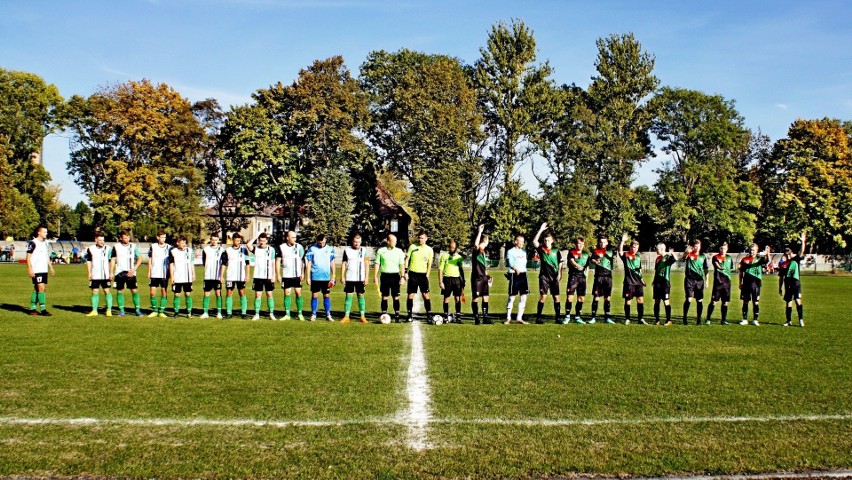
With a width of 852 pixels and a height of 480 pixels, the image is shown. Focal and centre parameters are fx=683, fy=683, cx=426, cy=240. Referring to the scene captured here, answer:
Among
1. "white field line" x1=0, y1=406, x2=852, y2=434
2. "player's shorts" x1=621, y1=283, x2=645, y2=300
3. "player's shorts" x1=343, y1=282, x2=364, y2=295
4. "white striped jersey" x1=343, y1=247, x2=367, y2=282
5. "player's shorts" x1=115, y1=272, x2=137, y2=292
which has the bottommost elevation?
"white field line" x1=0, y1=406, x2=852, y2=434

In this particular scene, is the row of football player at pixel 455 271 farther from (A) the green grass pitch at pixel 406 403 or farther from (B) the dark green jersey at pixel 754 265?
(A) the green grass pitch at pixel 406 403

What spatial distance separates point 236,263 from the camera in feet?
51.8

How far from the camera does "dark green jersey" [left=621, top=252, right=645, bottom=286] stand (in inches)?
603

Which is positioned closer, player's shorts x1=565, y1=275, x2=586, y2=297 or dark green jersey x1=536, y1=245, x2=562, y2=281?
dark green jersey x1=536, y1=245, x2=562, y2=281

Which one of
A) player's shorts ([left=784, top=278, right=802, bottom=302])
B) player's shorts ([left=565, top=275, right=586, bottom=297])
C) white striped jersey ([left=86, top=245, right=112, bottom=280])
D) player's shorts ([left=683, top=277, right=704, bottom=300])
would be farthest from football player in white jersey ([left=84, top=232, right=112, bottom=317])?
player's shorts ([left=784, top=278, right=802, bottom=302])

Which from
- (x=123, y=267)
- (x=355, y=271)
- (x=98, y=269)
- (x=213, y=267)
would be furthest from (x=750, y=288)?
(x=98, y=269)

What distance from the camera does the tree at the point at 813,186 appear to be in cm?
5641

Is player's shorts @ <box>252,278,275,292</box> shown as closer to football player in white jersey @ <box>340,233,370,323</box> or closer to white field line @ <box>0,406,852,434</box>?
football player in white jersey @ <box>340,233,370,323</box>

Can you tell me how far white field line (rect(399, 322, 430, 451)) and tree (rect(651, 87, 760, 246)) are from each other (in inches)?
2087

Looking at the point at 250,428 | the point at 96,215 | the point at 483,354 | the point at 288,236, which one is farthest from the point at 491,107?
the point at 250,428

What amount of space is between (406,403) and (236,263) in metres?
9.44

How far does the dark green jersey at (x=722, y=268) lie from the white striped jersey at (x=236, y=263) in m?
10.7

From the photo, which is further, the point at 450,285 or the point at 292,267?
the point at 292,267

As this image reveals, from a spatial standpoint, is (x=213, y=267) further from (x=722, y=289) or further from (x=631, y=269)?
(x=722, y=289)
